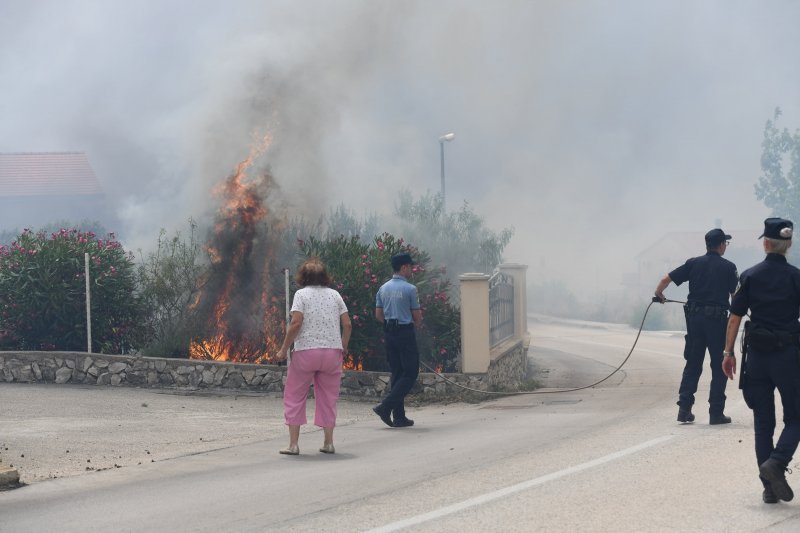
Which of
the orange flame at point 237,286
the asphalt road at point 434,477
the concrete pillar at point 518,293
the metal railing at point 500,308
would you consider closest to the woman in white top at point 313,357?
the asphalt road at point 434,477

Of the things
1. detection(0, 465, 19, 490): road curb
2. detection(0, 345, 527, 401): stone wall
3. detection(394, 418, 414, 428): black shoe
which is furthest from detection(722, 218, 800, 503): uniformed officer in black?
detection(0, 345, 527, 401): stone wall

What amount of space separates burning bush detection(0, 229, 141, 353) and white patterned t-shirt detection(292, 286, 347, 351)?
26.3ft

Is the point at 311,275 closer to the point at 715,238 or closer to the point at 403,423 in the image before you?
the point at 403,423

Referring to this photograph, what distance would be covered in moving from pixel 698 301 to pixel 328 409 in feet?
12.8

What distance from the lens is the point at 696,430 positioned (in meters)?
10.8

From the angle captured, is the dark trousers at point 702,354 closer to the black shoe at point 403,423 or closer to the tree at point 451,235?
the black shoe at point 403,423

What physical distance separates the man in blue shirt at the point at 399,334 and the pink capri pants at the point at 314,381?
192cm

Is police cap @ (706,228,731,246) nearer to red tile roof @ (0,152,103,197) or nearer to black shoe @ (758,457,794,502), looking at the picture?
black shoe @ (758,457,794,502)

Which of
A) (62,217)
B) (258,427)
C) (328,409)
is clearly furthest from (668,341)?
(62,217)

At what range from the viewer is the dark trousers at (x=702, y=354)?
11.0 metres

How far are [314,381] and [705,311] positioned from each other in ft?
13.1

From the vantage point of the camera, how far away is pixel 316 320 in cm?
1003

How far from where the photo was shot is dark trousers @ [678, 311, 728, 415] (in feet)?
36.1

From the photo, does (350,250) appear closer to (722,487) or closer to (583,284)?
(722,487)
